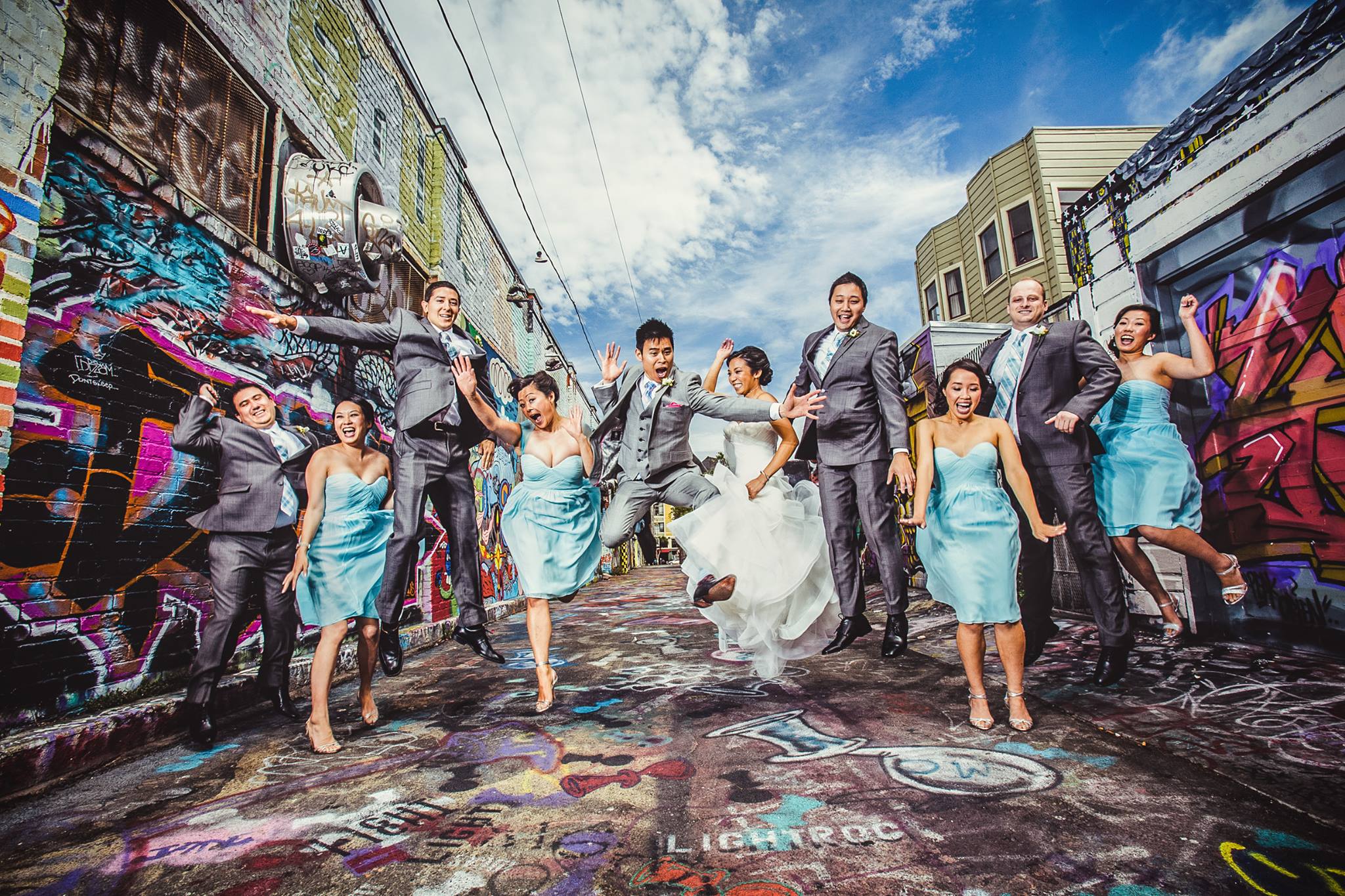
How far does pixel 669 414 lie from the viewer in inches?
157

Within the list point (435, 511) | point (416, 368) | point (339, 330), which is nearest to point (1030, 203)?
point (416, 368)

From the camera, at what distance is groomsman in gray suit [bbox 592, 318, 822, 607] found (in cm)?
388

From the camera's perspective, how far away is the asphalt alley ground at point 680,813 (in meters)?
1.67

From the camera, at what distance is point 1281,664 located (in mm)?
3736

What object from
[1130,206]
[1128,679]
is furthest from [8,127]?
[1130,206]

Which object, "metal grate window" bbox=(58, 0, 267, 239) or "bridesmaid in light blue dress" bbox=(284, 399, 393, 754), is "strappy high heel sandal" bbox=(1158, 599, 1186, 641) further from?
"metal grate window" bbox=(58, 0, 267, 239)

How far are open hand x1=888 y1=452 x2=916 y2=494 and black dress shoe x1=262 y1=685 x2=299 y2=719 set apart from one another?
4.17 meters

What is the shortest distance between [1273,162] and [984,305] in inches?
352

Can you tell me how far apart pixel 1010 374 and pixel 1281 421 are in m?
2.28

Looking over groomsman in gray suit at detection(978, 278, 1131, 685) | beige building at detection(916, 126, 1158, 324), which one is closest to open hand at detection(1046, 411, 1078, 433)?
groomsman in gray suit at detection(978, 278, 1131, 685)

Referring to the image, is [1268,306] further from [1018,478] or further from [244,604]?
[244,604]

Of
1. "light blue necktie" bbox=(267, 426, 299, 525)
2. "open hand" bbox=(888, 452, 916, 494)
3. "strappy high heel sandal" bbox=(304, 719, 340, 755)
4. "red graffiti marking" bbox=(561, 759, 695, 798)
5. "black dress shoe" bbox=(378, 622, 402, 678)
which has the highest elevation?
"light blue necktie" bbox=(267, 426, 299, 525)

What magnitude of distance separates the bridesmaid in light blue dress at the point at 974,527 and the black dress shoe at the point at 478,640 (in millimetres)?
2851

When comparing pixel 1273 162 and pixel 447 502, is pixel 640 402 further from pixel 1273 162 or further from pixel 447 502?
pixel 1273 162
